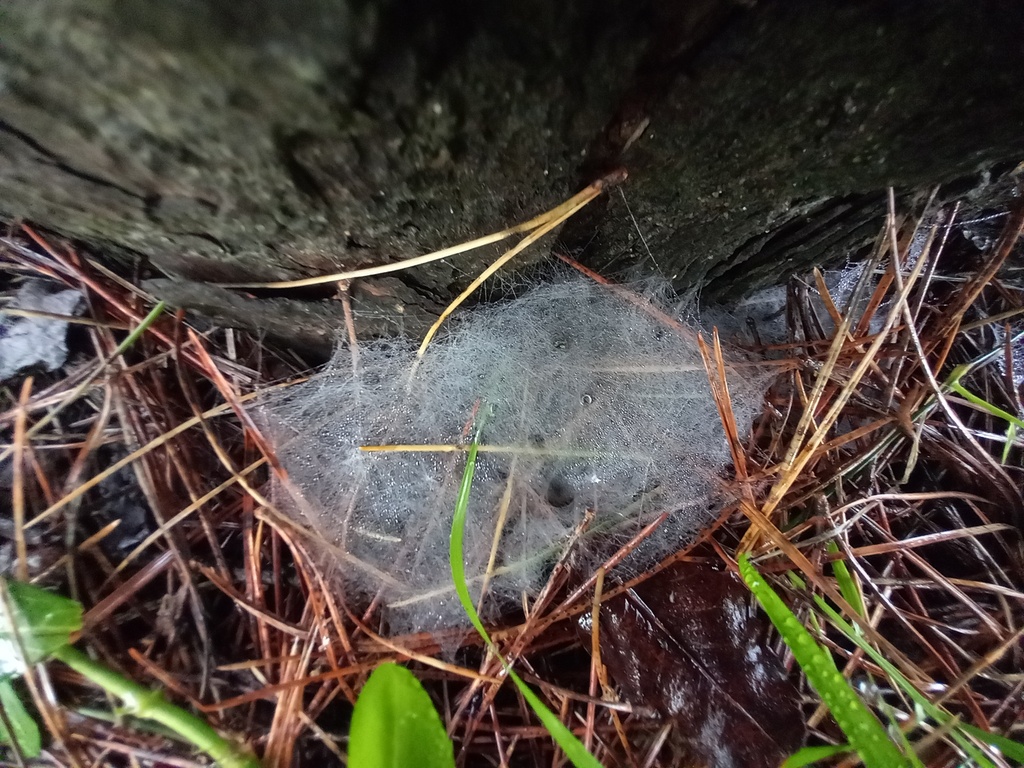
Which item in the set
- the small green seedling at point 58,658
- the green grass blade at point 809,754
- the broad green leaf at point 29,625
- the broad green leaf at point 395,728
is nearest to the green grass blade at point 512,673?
the broad green leaf at point 395,728

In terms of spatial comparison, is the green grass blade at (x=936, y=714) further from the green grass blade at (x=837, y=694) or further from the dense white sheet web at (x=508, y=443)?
the dense white sheet web at (x=508, y=443)

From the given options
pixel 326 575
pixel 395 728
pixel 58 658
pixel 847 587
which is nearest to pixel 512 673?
pixel 395 728

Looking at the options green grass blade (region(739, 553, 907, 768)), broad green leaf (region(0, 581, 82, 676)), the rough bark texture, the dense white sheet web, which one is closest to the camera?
the rough bark texture

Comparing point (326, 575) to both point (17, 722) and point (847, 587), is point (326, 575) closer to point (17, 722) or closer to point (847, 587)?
point (17, 722)

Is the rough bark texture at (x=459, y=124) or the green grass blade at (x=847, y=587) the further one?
the green grass blade at (x=847, y=587)

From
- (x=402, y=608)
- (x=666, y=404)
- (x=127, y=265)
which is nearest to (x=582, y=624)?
(x=402, y=608)

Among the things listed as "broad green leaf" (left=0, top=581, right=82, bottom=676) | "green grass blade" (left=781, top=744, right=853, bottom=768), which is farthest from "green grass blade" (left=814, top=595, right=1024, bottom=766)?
"broad green leaf" (left=0, top=581, right=82, bottom=676)

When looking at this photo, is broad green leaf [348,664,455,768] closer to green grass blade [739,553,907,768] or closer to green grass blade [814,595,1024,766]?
green grass blade [739,553,907,768]
